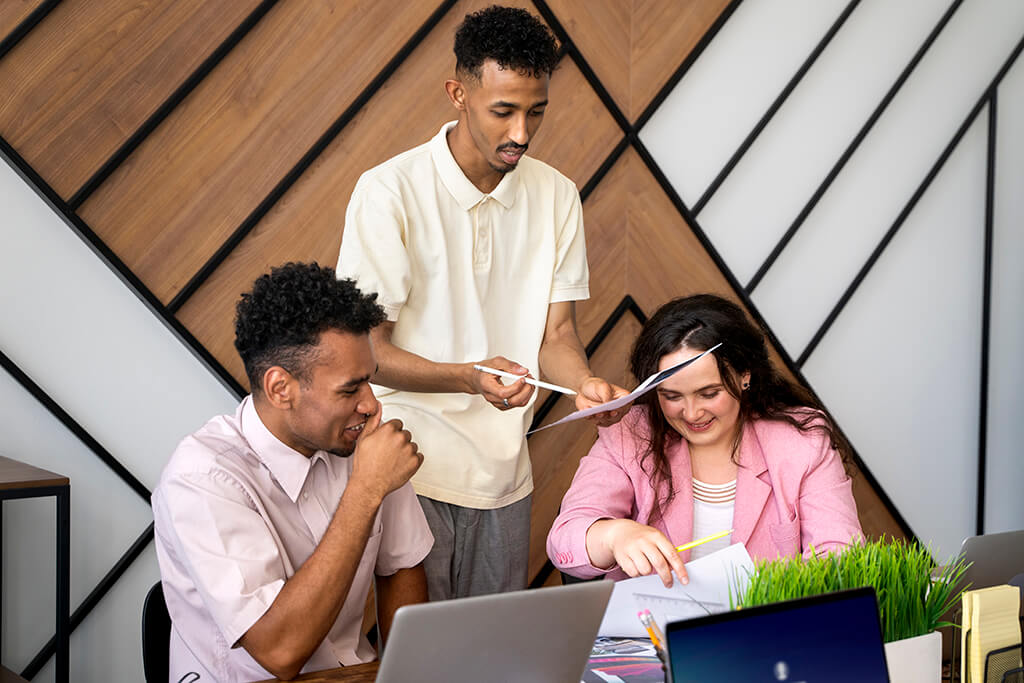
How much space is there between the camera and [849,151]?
121 inches

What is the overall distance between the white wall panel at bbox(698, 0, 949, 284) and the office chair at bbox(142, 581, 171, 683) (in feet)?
6.38

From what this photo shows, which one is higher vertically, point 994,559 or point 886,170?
point 886,170

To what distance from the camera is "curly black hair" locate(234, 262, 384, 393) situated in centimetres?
147

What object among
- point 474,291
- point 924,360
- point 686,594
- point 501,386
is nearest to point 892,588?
point 686,594

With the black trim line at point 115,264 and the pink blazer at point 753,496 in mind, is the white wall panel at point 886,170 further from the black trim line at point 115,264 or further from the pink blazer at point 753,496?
the black trim line at point 115,264

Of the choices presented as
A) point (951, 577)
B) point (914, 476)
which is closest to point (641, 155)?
point (914, 476)

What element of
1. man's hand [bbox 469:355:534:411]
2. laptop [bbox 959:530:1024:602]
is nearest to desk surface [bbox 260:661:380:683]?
man's hand [bbox 469:355:534:411]

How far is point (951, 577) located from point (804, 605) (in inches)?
18.8

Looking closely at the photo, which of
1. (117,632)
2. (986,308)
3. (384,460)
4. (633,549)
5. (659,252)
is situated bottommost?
(117,632)

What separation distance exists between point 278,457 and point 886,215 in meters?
2.32

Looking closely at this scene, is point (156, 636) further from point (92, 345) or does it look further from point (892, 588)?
point (892, 588)

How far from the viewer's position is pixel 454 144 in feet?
6.54

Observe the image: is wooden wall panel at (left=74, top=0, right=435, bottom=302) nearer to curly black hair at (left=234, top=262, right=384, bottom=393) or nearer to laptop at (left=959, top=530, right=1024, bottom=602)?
curly black hair at (left=234, top=262, right=384, bottom=393)

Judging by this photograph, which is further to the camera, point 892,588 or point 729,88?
point 729,88
